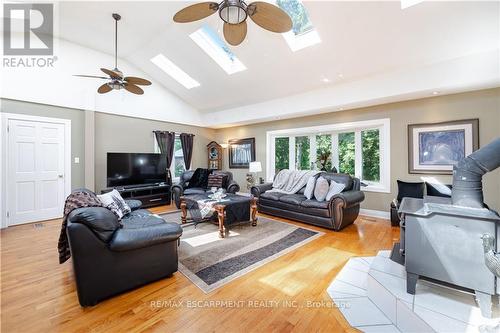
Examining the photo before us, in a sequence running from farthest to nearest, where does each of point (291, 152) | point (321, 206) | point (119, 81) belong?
point (291, 152) → point (321, 206) → point (119, 81)

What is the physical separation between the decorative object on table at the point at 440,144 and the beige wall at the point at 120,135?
6.02 metres

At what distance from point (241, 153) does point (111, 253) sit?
5480mm

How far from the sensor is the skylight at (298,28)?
342 cm

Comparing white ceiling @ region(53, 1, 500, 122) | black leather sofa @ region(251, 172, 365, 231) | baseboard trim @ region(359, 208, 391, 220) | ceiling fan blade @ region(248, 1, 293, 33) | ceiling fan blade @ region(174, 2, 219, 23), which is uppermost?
white ceiling @ region(53, 1, 500, 122)

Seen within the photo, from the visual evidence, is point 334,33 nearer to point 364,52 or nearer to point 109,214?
point 364,52

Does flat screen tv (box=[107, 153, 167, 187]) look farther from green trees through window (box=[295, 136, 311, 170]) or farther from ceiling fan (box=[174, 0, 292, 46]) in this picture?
ceiling fan (box=[174, 0, 292, 46])

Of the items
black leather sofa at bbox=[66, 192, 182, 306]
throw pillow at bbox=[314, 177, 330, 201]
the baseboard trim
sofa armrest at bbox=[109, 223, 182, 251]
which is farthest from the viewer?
the baseboard trim

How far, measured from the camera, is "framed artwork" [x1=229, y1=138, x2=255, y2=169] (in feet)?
22.6

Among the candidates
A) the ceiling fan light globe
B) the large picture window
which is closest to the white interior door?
the ceiling fan light globe

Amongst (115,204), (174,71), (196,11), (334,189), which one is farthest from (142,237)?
(174,71)

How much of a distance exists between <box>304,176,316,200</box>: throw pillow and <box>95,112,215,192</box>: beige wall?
4413 millimetres

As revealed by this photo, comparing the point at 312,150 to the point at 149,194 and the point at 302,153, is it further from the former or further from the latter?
the point at 149,194

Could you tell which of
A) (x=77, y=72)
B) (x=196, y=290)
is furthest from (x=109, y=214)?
(x=77, y=72)

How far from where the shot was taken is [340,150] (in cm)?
526
